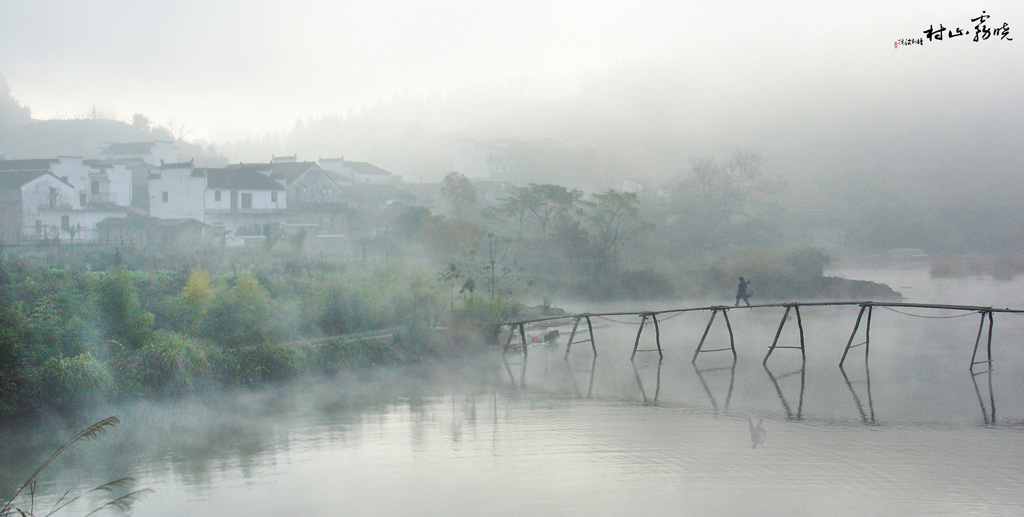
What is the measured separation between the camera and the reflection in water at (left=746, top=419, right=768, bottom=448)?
39.5 ft

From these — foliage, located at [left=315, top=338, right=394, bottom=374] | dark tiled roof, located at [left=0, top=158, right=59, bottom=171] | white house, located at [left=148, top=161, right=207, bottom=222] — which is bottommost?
foliage, located at [left=315, top=338, right=394, bottom=374]

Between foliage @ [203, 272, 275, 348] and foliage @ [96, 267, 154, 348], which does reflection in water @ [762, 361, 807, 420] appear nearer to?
foliage @ [203, 272, 275, 348]

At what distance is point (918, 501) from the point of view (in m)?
9.24

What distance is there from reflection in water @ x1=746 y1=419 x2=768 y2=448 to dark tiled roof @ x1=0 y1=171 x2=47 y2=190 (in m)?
24.0

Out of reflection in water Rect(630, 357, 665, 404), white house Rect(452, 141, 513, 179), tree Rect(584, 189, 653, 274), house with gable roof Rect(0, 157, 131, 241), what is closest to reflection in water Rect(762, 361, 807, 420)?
reflection in water Rect(630, 357, 665, 404)

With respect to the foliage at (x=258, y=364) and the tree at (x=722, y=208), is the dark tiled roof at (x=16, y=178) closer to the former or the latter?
the foliage at (x=258, y=364)

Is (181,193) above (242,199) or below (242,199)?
above

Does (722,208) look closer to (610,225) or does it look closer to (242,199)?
(610,225)

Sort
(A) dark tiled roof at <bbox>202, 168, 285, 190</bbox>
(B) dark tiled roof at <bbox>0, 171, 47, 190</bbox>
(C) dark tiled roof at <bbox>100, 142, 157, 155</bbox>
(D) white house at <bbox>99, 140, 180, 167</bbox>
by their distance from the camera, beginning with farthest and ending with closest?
(C) dark tiled roof at <bbox>100, 142, 157, 155</bbox> < (D) white house at <bbox>99, 140, 180, 167</bbox> < (A) dark tiled roof at <bbox>202, 168, 285, 190</bbox> < (B) dark tiled roof at <bbox>0, 171, 47, 190</bbox>

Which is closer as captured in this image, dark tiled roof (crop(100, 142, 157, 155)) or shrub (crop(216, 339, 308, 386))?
shrub (crop(216, 339, 308, 386))

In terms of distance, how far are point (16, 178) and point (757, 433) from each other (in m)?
24.9

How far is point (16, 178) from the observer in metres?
27.0

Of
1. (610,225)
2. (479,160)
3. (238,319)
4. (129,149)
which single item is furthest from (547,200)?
(238,319)

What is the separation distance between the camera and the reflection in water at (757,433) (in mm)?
12039
